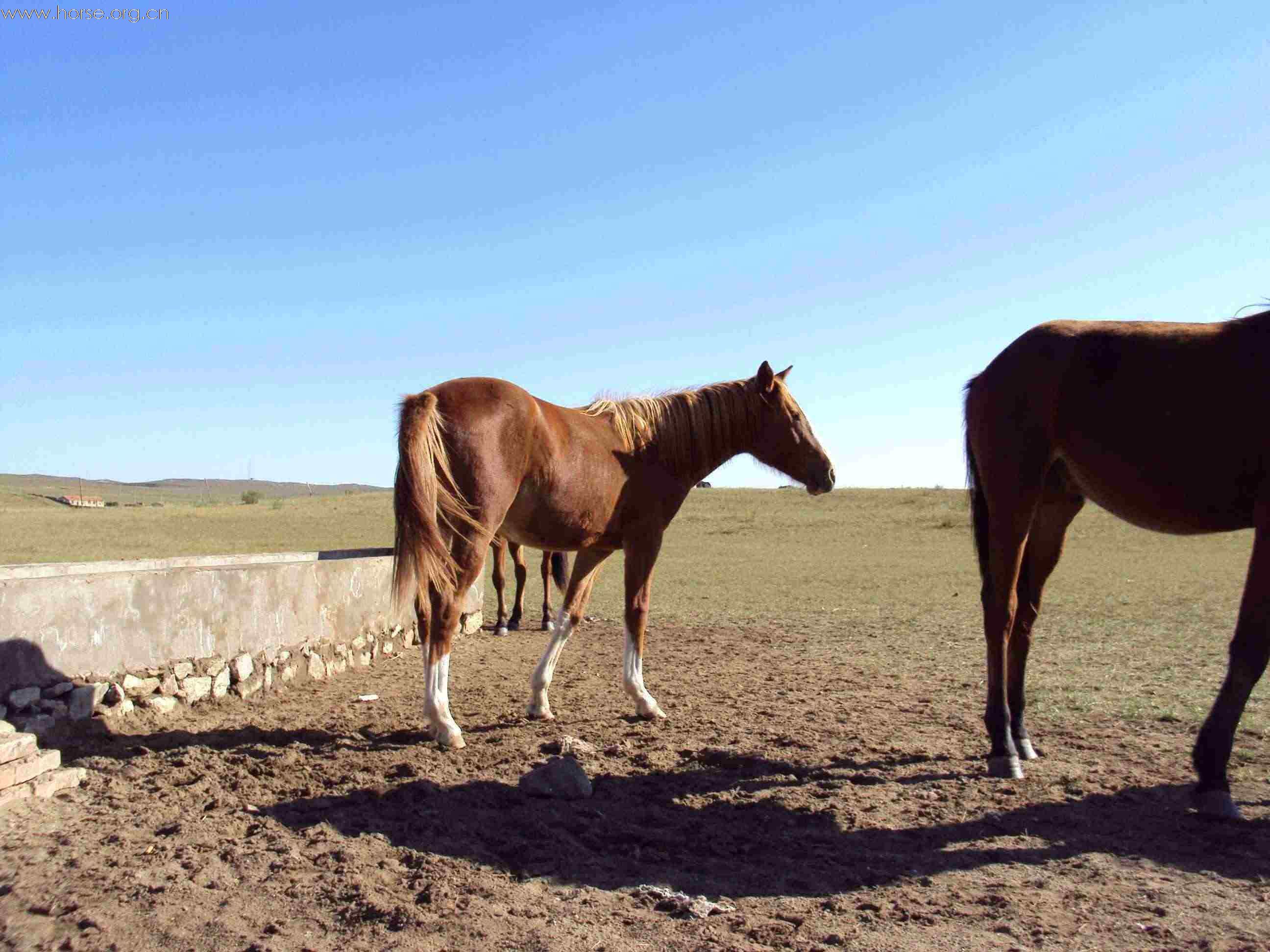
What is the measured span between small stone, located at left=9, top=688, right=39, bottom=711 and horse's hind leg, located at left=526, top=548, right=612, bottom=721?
9.71 ft

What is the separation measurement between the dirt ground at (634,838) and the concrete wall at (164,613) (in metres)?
0.48

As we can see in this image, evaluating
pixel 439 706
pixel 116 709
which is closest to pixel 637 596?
pixel 439 706

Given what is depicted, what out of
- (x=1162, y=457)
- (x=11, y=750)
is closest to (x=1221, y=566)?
(x=1162, y=457)

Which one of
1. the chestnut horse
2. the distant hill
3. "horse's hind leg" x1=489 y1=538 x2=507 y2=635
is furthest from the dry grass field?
the distant hill

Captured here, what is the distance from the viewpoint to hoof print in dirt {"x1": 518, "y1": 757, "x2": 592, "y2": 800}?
14.9ft

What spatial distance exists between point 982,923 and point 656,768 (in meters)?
2.23

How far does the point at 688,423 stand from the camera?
721cm

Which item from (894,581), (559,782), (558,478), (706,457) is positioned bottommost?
(559,782)

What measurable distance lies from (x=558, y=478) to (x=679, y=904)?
10.9ft

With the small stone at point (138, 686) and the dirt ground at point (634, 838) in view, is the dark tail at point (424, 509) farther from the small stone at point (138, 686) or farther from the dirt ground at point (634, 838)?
the small stone at point (138, 686)

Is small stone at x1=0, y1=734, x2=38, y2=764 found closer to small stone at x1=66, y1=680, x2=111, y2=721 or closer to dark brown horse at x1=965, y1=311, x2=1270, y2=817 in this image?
small stone at x1=66, y1=680, x2=111, y2=721

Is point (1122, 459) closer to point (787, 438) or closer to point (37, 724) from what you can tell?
point (787, 438)

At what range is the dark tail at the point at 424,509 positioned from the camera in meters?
5.41

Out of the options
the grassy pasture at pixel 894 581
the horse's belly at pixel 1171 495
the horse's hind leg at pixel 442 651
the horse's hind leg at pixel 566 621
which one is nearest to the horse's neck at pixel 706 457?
the horse's hind leg at pixel 566 621
